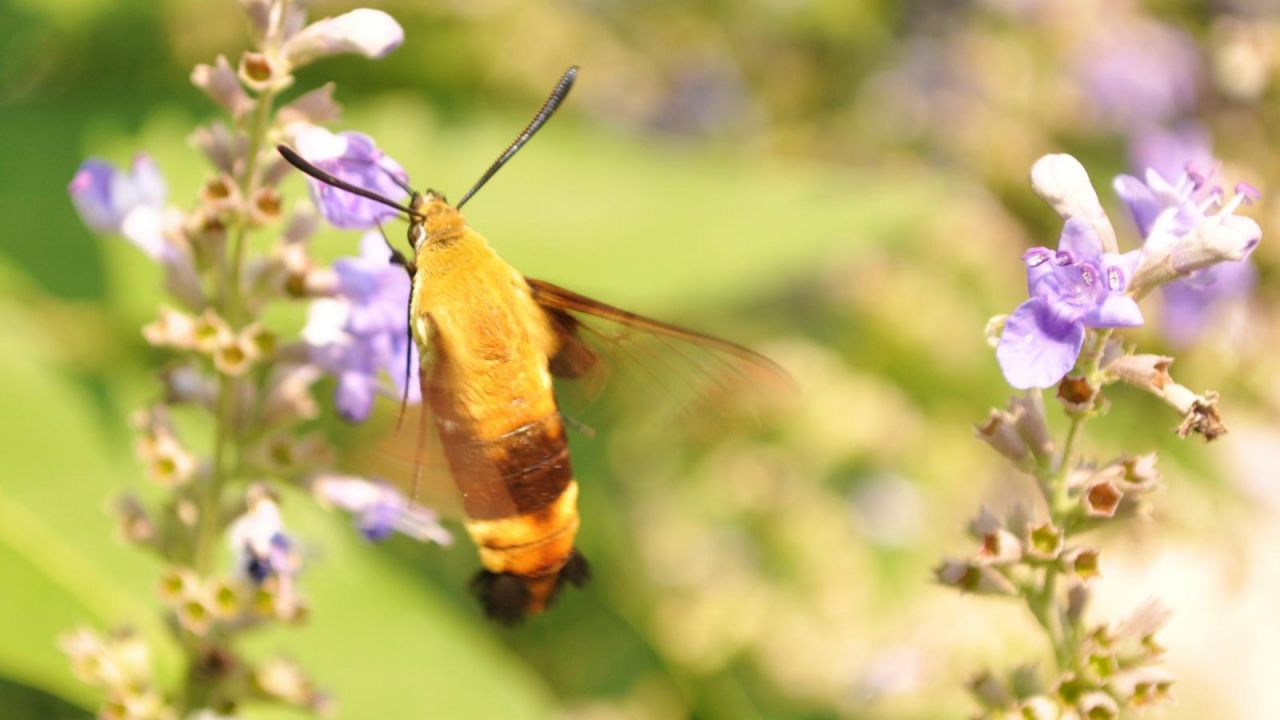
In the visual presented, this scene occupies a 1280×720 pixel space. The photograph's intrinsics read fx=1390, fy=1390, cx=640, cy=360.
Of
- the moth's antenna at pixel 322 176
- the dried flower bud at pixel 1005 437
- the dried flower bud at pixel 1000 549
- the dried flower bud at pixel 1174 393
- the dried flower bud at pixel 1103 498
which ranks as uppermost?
the moth's antenna at pixel 322 176

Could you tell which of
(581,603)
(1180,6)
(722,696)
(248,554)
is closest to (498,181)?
(581,603)

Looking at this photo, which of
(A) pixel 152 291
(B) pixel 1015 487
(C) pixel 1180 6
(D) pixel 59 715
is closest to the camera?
(D) pixel 59 715

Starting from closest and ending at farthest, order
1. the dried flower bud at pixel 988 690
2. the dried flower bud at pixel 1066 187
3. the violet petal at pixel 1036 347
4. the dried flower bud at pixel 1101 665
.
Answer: the violet petal at pixel 1036 347 → the dried flower bud at pixel 1066 187 → the dried flower bud at pixel 1101 665 → the dried flower bud at pixel 988 690

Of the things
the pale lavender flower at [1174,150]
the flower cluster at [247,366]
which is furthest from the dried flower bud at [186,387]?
the pale lavender flower at [1174,150]

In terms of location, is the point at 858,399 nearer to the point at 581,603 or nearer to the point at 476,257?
the point at 581,603

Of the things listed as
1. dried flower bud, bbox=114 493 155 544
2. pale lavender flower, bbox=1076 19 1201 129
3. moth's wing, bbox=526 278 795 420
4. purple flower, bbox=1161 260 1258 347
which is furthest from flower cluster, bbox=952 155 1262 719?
pale lavender flower, bbox=1076 19 1201 129

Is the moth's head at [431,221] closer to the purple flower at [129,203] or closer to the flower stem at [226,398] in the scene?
the flower stem at [226,398]
